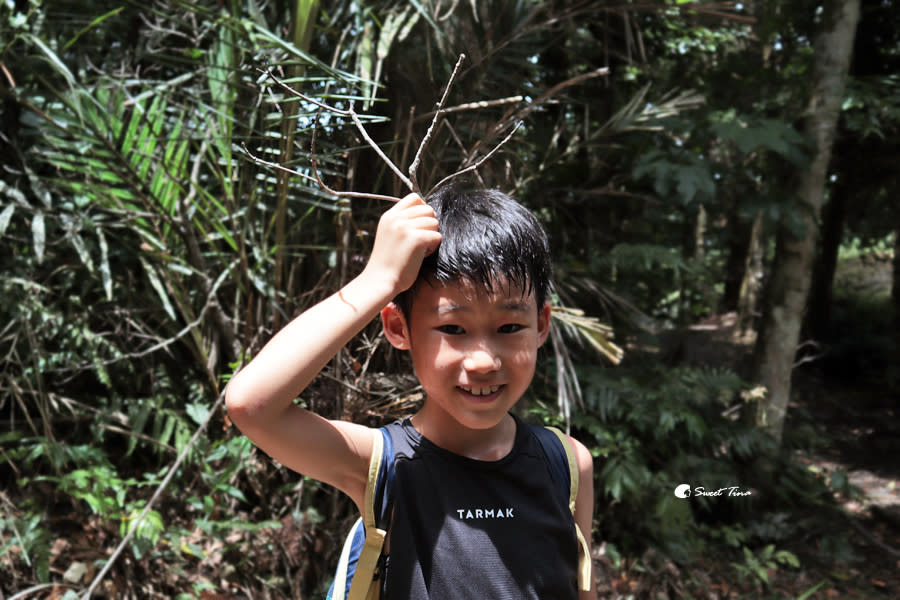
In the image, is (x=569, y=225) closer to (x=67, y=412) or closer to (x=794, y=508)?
(x=794, y=508)

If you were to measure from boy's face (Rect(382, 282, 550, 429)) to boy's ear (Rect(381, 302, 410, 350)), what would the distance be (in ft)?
0.24

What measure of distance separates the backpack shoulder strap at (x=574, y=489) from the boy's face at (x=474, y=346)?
0.74 ft

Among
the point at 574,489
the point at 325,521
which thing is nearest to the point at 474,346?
the point at 574,489

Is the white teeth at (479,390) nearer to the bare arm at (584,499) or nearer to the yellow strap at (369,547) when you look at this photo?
the yellow strap at (369,547)

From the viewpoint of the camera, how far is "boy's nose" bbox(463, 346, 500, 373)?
3.48 ft

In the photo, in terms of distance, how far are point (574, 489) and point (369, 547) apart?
412 millimetres

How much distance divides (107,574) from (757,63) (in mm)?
4267

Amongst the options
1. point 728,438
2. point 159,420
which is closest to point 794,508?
point 728,438

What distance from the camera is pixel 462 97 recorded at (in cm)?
176

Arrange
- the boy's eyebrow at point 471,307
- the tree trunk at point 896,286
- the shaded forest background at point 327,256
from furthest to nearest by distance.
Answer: the tree trunk at point 896,286
the shaded forest background at point 327,256
the boy's eyebrow at point 471,307

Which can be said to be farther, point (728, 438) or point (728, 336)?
point (728, 336)

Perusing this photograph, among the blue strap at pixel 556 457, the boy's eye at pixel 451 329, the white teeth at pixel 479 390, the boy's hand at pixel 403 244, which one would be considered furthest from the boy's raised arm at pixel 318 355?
the blue strap at pixel 556 457

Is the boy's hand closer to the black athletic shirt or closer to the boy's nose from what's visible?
the boy's nose

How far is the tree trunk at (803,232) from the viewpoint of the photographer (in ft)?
11.6
